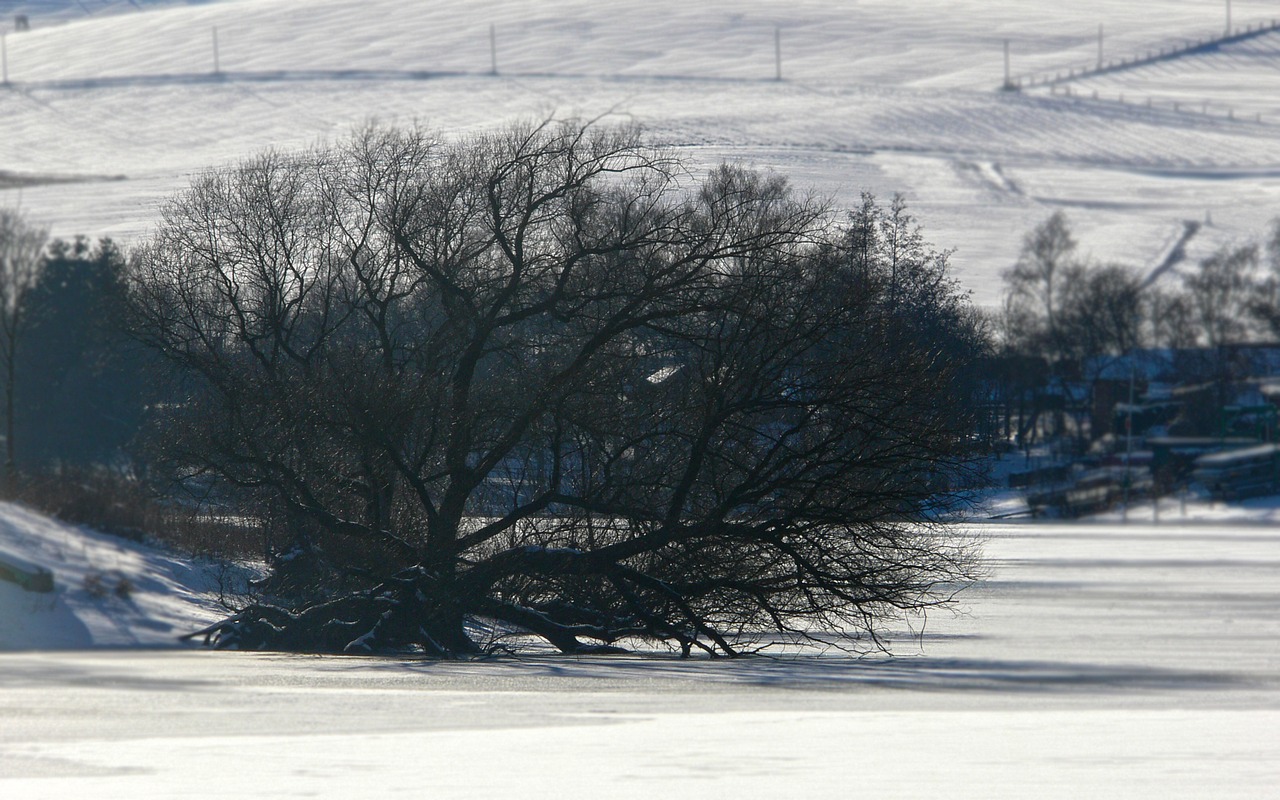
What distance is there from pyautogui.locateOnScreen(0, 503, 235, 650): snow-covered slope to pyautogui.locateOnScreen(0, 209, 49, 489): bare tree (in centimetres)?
711

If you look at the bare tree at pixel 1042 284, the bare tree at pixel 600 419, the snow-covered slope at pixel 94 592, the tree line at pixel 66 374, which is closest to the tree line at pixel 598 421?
the bare tree at pixel 600 419

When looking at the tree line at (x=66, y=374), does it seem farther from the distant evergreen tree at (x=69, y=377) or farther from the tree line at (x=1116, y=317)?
the tree line at (x=1116, y=317)

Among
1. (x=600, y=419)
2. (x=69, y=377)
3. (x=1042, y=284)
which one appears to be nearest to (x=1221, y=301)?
(x=1042, y=284)

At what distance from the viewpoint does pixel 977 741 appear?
146 inches

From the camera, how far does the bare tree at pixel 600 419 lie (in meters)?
8.73

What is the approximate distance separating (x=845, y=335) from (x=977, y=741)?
5.40 meters

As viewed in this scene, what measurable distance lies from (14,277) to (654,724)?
19.9 metres

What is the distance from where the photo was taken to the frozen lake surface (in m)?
3.22

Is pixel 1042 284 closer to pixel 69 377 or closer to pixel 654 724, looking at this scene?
pixel 654 724

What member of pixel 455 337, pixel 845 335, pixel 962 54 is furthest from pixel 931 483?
pixel 962 54

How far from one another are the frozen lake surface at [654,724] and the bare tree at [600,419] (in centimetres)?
199

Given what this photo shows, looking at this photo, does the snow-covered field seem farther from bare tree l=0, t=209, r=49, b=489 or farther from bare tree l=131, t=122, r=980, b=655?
bare tree l=0, t=209, r=49, b=489

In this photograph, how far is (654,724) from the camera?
3.95 m

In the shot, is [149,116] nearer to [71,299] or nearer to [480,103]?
[480,103]
